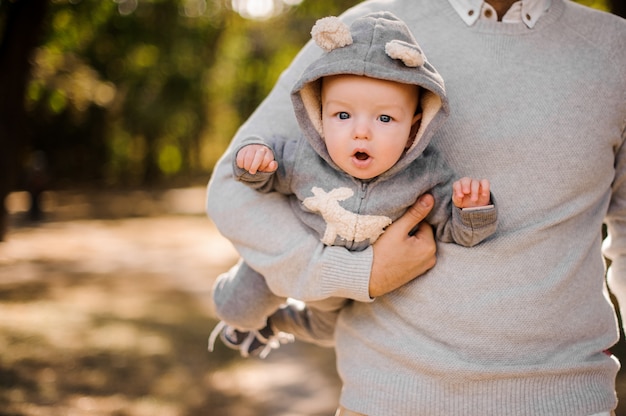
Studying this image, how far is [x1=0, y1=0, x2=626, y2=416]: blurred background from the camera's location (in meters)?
5.83

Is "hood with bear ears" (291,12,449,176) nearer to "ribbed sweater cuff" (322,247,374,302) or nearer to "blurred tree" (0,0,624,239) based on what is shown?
"ribbed sweater cuff" (322,247,374,302)

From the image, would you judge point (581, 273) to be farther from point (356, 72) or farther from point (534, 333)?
point (356, 72)

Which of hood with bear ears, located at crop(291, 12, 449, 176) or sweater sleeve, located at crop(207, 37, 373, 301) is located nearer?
hood with bear ears, located at crop(291, 12, 449, 176)

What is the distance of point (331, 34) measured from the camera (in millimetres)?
1856

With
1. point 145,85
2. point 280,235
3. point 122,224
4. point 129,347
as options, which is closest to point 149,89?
point 145,85

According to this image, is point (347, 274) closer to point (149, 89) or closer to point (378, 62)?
point (378, 62)

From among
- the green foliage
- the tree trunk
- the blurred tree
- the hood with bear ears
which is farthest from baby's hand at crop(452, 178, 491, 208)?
the green foliage

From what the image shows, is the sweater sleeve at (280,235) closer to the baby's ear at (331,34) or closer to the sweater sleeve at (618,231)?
the baby's ear at (331,34)

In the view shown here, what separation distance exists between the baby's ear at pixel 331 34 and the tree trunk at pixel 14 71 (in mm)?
4787

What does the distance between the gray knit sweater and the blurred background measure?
5.41 ft

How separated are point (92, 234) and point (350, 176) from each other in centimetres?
1383

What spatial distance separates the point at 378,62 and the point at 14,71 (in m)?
5.00

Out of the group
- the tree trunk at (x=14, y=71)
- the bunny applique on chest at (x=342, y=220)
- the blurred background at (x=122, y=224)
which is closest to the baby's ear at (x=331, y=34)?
the bunny applique on chest at (x=342, y=220)

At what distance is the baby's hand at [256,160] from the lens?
193cm
